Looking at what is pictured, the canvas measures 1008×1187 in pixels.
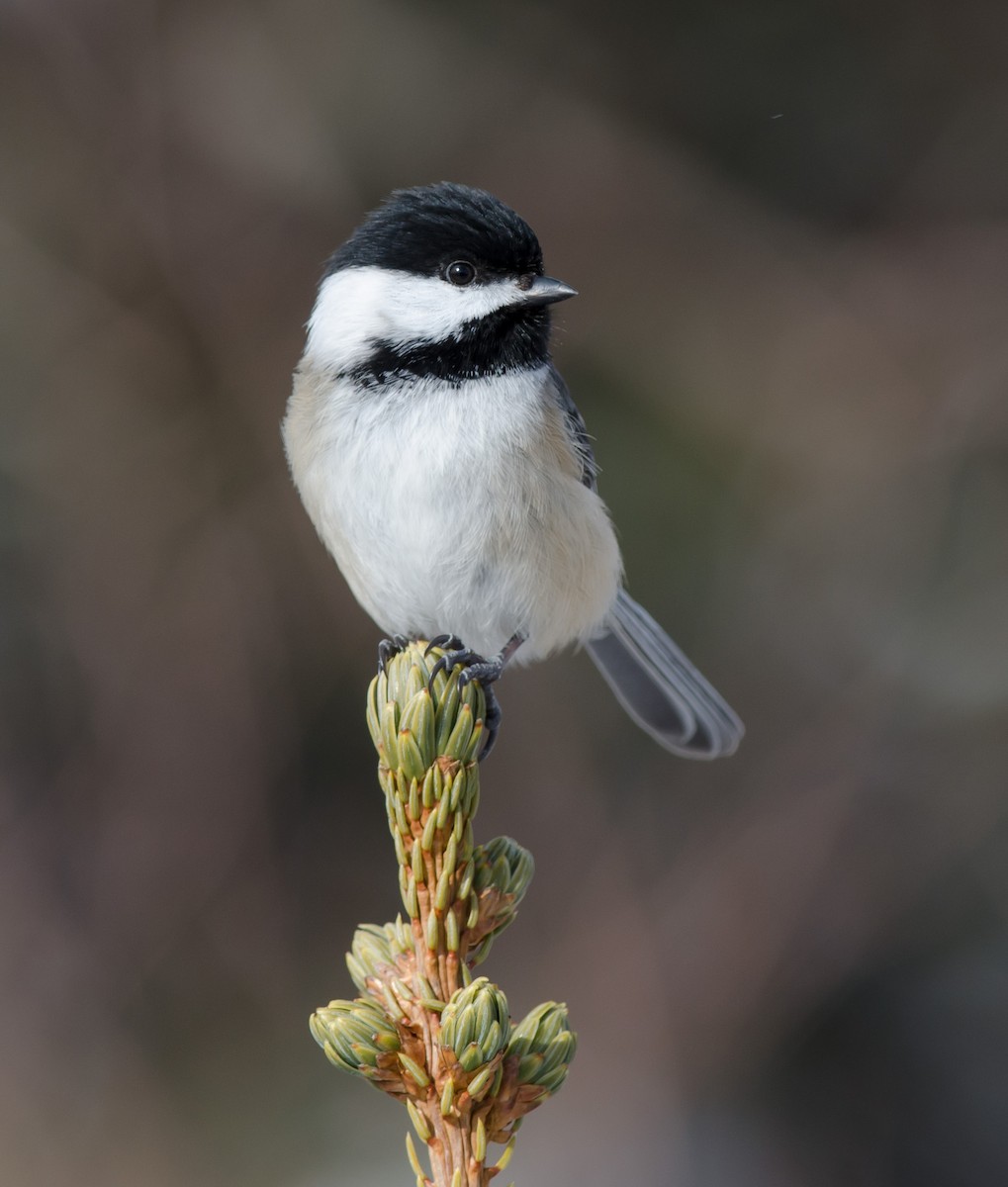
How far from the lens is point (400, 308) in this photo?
148 centimetres

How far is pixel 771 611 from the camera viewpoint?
2.35 meters

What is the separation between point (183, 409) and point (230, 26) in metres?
0.78

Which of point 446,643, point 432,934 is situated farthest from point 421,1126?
point 446,643

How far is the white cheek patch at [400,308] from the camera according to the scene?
4.81 feet

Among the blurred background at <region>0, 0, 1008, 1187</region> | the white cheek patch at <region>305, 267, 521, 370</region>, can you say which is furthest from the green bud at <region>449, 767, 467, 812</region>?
the blurred background at <region>0, 0, 1008, 1187</region>

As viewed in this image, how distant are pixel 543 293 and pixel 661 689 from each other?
74 centimetres

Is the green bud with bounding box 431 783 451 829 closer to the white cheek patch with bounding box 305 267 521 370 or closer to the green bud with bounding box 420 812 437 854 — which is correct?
the green bud with bounding box 420 812 437 854

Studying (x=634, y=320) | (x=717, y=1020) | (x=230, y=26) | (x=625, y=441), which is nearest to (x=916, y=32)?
(x=634, y=320)

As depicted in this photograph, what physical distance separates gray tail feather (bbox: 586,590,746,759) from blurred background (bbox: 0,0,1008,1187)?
351 millimetres

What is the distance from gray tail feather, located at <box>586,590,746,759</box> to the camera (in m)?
1.83

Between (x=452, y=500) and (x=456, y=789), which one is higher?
(x=452, y=500)

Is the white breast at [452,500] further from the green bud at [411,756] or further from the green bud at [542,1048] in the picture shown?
the green bud at [542,1048]

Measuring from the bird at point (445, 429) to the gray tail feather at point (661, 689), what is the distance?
343 mm

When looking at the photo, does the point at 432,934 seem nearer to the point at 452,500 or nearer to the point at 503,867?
the point at 503,867
